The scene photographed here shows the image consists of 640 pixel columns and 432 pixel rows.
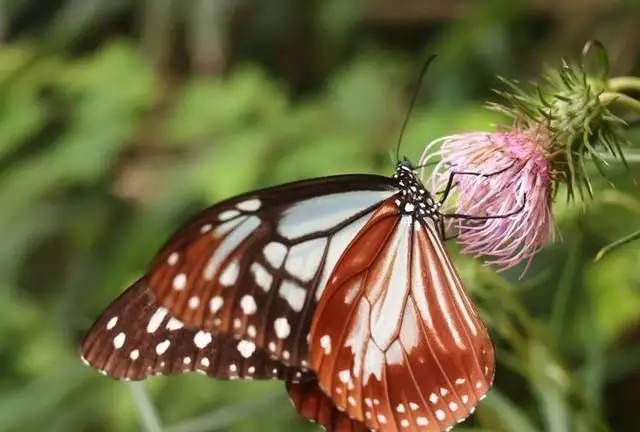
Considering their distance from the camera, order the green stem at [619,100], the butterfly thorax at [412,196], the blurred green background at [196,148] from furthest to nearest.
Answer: the blurred green background at [196,148], the butterfly thorax at [412,196], the green stem at [619,100]

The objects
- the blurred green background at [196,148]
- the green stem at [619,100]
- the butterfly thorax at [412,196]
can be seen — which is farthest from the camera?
the blurred green background at [196,148]

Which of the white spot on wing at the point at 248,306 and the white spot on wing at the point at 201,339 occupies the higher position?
the white spot on wing at the point at 248,306

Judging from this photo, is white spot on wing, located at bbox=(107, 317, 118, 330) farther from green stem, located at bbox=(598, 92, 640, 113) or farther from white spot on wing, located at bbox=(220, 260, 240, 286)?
green stem, located at bbox=(598, 92, 640, 113)

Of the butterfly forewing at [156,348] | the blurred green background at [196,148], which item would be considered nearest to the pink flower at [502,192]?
the butterfly forewing at [156,348]

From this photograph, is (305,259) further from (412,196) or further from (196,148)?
(196,148)

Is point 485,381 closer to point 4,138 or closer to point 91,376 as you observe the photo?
point 91,376

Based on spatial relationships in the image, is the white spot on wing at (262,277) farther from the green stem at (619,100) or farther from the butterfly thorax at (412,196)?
the green stem at (619,100)

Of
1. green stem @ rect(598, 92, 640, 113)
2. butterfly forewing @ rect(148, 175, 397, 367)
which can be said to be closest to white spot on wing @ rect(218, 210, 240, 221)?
butterfly forewing @ rect(148, 175, 397, 367)

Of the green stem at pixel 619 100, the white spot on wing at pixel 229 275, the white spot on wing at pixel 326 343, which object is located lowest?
the white spot on wing at pixel 326 343
